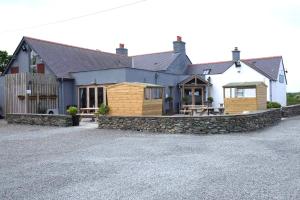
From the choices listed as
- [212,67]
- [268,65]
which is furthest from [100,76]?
[268,65]

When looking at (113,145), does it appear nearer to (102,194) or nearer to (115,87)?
(102,194)

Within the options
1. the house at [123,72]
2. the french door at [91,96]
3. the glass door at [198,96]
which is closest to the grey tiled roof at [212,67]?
the house at [123,72]

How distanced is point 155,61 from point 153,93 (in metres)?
13.9

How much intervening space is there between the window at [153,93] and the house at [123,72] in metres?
3.14

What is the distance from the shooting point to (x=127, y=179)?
675 cm

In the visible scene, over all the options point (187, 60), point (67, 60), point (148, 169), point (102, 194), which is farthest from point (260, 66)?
point (102, 194)

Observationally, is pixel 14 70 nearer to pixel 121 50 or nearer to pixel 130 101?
pixel 121 50

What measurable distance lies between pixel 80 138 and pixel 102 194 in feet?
25.0

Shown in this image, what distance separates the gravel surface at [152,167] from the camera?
5.86 m

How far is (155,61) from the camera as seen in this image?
3291 cm

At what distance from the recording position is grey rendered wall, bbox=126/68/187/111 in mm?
22961

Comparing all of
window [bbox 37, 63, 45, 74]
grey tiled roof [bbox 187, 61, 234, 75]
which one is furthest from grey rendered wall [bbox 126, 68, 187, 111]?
window [bbox 37, 63, 45, 74]

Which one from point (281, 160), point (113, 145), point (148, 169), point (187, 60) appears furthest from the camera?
point (187, 60)

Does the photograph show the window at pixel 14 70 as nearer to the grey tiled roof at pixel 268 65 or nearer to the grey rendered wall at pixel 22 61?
the grey rendered wall at pixel 22 61
